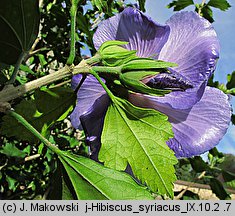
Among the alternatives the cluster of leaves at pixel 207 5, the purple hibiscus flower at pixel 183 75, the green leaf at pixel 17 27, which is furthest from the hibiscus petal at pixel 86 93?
the cluster of leaves at pixel 207 5

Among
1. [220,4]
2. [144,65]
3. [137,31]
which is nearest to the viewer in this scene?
[144,65]

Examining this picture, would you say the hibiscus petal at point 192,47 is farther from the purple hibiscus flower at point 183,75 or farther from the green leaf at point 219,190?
the green leaf at point 219,190

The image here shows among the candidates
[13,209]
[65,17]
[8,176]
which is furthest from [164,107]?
[8,176]

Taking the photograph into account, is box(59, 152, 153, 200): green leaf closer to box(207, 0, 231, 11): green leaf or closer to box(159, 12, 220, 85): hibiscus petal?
box(159, 12, 220, 85): hibiscus petal

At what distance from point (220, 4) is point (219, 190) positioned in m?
0.76

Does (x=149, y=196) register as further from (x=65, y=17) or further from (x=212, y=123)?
(x=65, y=17)

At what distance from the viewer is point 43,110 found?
0.67 meters

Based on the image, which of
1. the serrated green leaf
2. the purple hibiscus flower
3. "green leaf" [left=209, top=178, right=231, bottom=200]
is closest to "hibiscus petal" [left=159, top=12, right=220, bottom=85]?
the purple hibiscus flower

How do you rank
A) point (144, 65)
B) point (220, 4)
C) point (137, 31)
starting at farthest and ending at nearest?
point (220, 4) → point (137, 31) → point (144, 65)

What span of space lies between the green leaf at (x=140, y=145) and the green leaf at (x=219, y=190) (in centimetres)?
120

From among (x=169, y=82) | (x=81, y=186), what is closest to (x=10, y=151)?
(x=81, y=186)

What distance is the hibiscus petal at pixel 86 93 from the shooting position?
689 millimetres

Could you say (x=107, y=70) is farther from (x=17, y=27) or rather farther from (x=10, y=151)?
(x=10, y=151)

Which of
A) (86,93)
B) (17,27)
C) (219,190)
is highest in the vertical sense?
(17,27)
